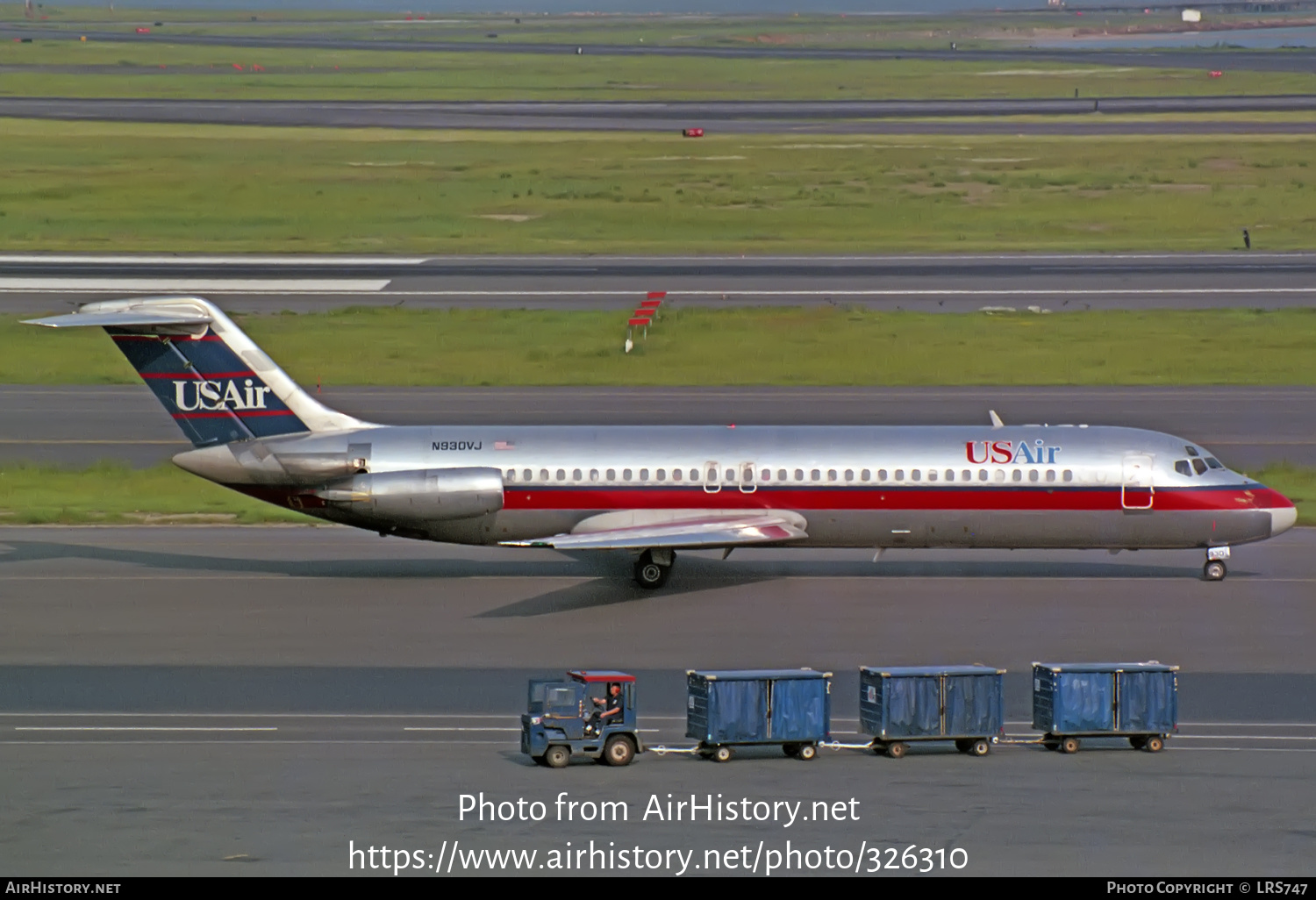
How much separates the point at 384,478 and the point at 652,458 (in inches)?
226

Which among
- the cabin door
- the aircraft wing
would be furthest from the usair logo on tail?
the cabin door

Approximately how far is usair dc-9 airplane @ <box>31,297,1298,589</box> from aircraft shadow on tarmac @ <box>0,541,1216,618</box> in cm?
178

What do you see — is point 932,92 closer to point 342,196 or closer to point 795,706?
point 342,196

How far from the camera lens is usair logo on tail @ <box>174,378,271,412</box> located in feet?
127

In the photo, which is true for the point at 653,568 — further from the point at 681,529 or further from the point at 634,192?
the point at 634,192

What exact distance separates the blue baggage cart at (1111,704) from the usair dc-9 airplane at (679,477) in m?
12.0

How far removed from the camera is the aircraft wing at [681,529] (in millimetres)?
36938

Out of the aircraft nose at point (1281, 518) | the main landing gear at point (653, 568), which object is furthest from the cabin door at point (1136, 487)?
the main landing gear at point (653, 568)

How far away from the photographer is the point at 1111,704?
2673cm

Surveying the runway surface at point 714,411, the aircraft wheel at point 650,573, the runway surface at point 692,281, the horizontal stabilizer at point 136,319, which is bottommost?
the aircraft wheel at point 650,573

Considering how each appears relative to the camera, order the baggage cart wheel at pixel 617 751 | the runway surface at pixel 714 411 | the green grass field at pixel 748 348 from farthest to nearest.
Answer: the green grass field at pixel 748 348 → the runway surface at pixel 714 411 → the baggage cart wheel at pixel 617 751

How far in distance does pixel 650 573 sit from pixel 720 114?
121665mm

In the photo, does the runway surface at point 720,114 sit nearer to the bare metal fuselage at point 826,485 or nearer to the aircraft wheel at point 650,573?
the bare metal fuselage at point 826,485

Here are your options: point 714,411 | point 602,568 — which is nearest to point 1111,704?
point 602,568
